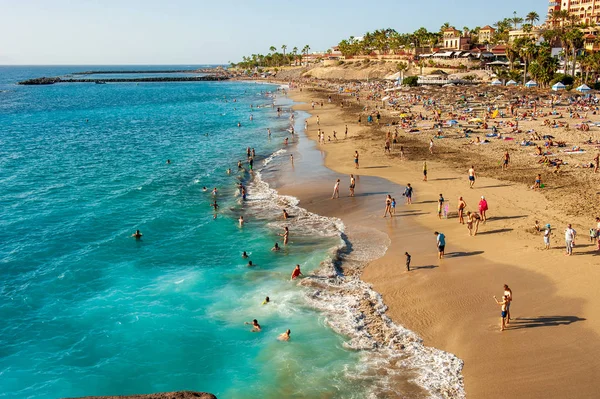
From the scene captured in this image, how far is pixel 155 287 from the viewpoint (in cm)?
1856

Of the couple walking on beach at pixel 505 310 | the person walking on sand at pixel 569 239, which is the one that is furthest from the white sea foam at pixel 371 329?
the person walking on sand at pixel 569 239

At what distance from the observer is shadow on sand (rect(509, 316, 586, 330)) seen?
14.0 m

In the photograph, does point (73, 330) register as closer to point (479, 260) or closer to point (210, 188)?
point (479, 260)

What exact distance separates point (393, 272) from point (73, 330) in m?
12.0

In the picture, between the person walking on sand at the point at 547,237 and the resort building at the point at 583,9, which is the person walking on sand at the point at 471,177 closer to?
the person walking on sand at the point at 547,237

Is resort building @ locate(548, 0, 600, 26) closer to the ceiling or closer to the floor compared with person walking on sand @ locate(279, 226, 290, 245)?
closer to the ceiling

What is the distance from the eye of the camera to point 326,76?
14175 cm

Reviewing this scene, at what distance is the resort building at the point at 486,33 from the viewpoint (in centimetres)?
12157

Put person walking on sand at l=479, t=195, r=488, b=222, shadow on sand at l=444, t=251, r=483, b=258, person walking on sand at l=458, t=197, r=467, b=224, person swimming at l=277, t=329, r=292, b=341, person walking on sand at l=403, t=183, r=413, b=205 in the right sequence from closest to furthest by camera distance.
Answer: person swimming at l=277, t=329, r=292, b=341 → shadow on sand at l=444, t=251, r=483, b=258 → person walking on sand at l=479, t=195, r=488, b=222 → person walking on sand at l=458, t=197, r=467, b=224 → person walking on sand at l=403, t=183, r=413, b=205

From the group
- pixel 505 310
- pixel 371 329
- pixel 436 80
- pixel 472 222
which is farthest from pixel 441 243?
pixel 436 80

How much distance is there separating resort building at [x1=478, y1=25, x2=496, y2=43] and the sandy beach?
103 m

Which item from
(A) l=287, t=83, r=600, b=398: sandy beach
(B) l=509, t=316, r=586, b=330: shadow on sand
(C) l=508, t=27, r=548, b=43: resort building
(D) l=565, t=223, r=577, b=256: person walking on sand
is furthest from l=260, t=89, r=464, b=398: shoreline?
(C) l=508, t=27, r=548, b=43: resort building

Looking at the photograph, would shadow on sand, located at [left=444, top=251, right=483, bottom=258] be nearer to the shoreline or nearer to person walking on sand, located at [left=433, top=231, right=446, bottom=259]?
person walking on sand, located at [left=433, top=231, right=446, bottom=259]

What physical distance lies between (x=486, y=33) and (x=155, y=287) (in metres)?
129
